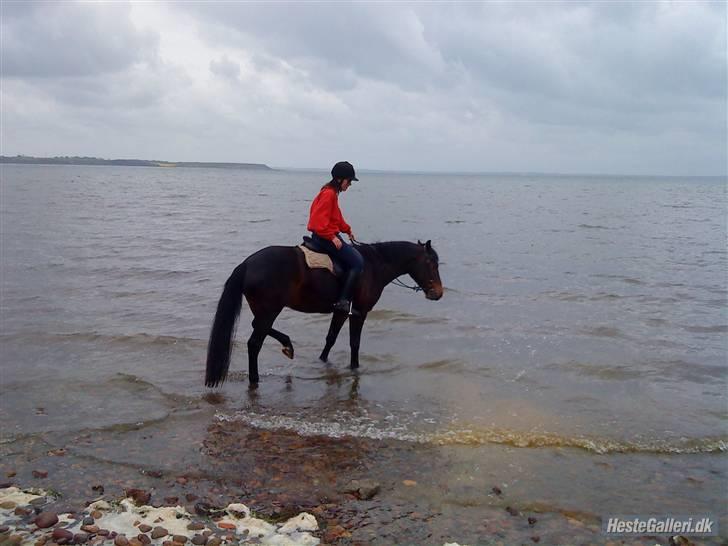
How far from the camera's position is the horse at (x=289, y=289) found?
812cm

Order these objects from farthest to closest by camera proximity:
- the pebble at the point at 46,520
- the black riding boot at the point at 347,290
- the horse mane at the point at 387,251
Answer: the horse mane at the point at 387,251 → the black riding boot at the point at 347,290 → the pebble at the point at 46,520

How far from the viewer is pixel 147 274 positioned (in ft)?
60.5

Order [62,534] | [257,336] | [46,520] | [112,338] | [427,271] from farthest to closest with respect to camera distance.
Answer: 1. [112,338]
2. [427,271]
3. [257,336]
4. [46,520]
5. [62,534]

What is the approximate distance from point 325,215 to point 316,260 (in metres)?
0.66

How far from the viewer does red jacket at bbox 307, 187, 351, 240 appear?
8555 millimetres

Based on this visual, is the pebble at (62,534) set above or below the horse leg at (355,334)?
below

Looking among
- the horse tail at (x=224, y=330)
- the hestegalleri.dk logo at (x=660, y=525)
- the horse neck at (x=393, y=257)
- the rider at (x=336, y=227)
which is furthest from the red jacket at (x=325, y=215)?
the hestegalleri.dk logo at (x=660, y=525)

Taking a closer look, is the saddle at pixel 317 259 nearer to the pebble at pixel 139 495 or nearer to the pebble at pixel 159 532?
the pebble at pixel 139 495

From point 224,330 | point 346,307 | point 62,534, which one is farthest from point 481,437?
point 62,534

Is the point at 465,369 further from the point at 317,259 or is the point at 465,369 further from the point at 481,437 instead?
the point at 317,259

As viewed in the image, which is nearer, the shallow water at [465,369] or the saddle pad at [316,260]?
the shallow water at [465,369]

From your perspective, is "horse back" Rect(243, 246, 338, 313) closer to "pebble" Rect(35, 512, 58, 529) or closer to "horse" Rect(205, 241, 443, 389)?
"horse" Rect(205, 241, 443, 389)

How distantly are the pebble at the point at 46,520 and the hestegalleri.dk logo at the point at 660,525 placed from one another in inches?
172

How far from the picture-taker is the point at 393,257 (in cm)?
972
